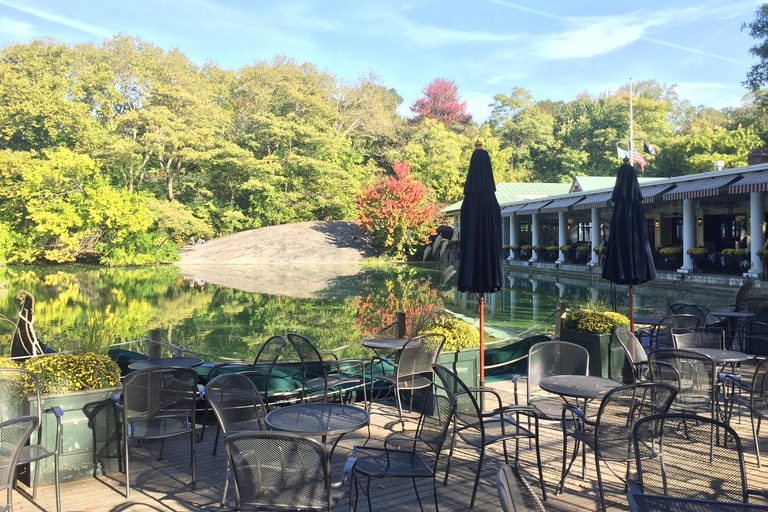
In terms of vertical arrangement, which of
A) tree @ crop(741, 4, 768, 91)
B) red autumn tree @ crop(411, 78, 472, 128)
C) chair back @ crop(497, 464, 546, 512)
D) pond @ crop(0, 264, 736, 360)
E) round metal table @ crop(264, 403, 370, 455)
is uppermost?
red autumn tree @ crop(411, 78, 472, 128)

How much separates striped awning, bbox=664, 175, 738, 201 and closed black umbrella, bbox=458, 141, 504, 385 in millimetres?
14995

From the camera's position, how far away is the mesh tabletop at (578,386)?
12.3 ft

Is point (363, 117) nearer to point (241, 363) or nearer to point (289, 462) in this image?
point (241, 363)

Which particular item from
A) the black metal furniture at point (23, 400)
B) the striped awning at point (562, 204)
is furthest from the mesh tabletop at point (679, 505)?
the striped awning at point (562, 204)

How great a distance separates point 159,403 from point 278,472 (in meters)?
1.80

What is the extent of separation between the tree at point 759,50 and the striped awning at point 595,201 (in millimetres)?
5859

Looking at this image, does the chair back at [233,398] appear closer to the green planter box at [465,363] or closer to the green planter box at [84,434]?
the green planter box at [84,434]

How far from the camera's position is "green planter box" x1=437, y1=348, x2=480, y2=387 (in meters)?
5.29

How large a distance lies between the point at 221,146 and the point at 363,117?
38.7 feet

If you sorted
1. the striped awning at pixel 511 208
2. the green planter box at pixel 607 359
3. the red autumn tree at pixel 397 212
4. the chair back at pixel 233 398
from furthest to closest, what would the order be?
1. the red autumn tree at pixel 397 212
2. the striped awning at pixel 511 208
3. the green planter box at pixel 607 359
4. the chair back at pixel 233 398

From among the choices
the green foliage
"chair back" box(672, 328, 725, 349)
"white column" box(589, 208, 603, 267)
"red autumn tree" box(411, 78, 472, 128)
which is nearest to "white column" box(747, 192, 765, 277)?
"white column" box(589, 208, 603, 267)

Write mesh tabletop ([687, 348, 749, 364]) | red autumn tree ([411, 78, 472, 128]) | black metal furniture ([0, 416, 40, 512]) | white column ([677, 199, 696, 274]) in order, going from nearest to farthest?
1. black metal furniture ([0, 416, 40, 512])
2. mesh tabletop ([687, 348, 749, 364])
3. white column ([677, 199, 696, 274])
4. red autumn tree ([411, 78, 472, 128])

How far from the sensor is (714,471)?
2637mm

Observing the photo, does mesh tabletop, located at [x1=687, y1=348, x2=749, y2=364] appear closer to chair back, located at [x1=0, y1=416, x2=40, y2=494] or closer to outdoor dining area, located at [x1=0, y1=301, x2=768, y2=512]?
outdoor dining area, located at [x1=0, y1=301, x2=768, y2=512]
